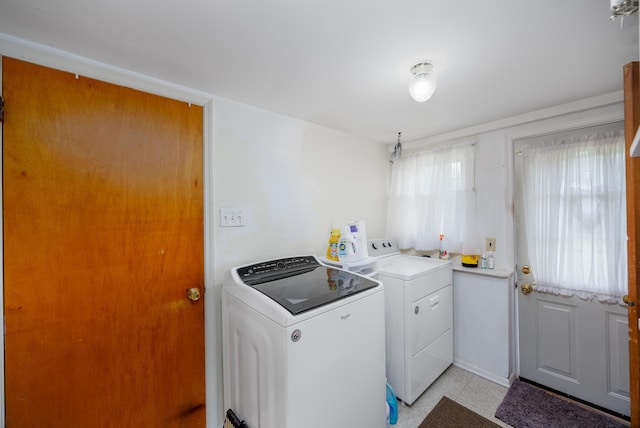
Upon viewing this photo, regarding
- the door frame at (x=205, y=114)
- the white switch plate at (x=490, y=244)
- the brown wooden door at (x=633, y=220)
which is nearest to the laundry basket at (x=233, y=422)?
the door frame at (x=205, y=114)

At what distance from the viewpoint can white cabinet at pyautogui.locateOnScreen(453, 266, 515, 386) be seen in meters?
2.05

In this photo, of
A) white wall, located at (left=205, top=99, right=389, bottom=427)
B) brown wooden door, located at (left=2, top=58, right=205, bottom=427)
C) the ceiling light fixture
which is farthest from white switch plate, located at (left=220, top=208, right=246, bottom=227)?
the ceiling light fixture

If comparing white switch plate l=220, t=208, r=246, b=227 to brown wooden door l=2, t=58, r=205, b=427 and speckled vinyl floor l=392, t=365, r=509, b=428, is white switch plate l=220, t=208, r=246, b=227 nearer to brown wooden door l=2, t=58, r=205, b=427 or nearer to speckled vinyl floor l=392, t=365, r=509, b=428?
brown wooden door l=2, t=58, r=205, b=427

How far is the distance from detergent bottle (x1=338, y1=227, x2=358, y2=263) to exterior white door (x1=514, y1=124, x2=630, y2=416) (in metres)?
1.52

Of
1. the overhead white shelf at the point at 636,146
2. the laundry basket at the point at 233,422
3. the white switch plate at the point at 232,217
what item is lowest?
the laundry basket at the point at 233,422

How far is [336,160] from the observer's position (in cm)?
239

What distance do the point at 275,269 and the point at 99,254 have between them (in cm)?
97

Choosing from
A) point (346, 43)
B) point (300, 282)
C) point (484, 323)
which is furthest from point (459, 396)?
point (346, 43)

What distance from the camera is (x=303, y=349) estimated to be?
1094mm

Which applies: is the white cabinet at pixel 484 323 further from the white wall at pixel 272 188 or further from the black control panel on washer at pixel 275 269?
the black control panel on washer at pixel 275 269

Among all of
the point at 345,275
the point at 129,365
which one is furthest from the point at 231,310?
the point at 345,275

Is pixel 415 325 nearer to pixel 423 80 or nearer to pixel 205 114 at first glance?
pixel 423 80

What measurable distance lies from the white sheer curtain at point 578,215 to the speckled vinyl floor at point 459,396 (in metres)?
0.95

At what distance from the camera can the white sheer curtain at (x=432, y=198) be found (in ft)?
7.62
